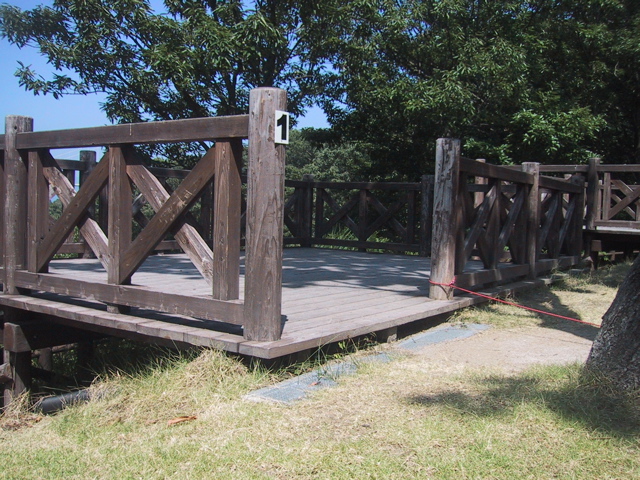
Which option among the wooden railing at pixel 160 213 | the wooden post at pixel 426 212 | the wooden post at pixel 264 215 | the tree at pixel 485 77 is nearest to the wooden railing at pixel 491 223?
the wooden post at pixel 426 212

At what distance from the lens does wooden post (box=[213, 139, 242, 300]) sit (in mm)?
3789

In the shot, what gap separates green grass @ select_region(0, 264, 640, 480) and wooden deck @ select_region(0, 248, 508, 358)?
0.29 meters

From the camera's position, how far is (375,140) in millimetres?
16812

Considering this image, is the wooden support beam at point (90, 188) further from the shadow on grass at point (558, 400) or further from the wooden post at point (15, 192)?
the shadow on grass at point (558, 400)

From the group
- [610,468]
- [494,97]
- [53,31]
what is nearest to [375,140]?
[494,97]

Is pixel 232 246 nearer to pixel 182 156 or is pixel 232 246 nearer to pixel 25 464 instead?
pixel 25 464

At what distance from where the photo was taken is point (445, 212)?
5645 mm

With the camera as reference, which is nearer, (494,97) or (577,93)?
(494,97)

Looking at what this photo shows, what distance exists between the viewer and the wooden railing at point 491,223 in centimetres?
565

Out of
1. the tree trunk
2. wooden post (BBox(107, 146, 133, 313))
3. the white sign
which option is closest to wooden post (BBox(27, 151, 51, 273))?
wooden post (BBox(107, 146, 133, 313))

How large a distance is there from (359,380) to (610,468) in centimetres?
152

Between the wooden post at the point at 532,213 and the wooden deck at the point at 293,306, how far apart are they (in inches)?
35.2

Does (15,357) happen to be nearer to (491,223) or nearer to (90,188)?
(90,188)

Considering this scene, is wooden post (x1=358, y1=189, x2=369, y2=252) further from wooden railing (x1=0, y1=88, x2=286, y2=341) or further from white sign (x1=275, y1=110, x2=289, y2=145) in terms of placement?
white sign (x1=275, y1=110, x2=289, y2=145)
